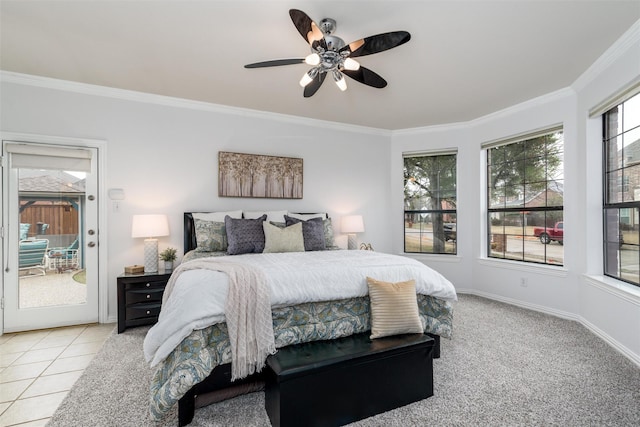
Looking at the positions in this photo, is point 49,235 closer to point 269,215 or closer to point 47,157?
point 47,157

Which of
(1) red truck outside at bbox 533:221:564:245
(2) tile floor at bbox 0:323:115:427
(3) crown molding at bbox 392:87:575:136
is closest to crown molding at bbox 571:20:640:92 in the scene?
(3) crown molding at bbox 392:87:575:136

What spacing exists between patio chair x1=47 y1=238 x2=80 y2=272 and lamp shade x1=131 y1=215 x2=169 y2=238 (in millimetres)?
653

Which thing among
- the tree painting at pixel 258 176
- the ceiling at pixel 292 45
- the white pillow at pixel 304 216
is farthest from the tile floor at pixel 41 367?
the ceiling at pixel 292 45

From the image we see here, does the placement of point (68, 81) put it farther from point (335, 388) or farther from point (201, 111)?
point (335, 388)

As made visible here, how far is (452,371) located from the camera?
2.29 m

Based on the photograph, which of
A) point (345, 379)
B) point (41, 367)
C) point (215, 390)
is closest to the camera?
point (345, 379)

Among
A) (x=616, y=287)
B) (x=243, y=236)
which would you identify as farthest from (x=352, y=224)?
(x=616, y=287)

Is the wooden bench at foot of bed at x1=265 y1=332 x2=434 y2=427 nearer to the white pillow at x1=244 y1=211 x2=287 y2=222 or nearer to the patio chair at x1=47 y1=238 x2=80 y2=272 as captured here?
the white pillow at x1=244 y1=211 x2=287 y2=222

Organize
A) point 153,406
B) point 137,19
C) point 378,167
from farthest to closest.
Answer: point 378,167 → point 137,19 → point 153,406

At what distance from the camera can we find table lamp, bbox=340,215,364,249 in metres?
4.39

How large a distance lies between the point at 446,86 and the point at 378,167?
5.87 feet

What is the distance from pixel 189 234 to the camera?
3.66 meters

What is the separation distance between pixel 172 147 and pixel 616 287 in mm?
4691

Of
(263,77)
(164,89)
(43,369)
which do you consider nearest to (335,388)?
(43,369)
